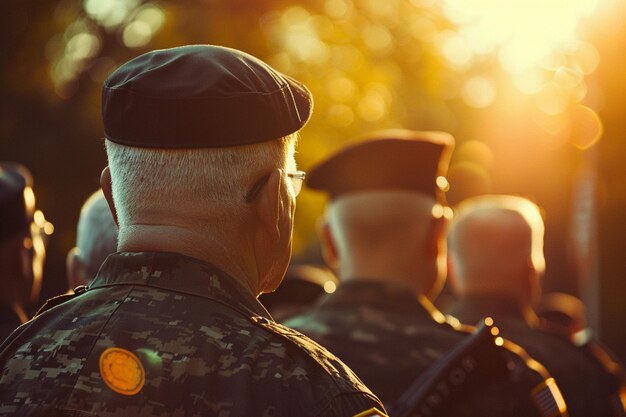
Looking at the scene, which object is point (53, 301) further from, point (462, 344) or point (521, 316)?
→ point (521, 316)

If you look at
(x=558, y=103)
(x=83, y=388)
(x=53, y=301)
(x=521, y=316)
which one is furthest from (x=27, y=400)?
(x=558, y=103)

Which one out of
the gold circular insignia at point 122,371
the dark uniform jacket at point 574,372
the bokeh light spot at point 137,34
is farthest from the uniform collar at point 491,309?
the bokeh light spot at point 137,34

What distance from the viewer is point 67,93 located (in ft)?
43.9

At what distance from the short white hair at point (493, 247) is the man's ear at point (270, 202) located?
8.69 ft

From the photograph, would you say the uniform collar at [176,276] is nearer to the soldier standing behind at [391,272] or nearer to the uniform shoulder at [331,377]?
the uniform shoulder at [331,377]

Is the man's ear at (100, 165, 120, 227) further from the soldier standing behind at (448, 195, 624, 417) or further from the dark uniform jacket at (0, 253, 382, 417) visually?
the soldier standing behind at (448, 195, 624, 417)

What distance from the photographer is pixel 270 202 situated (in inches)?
80.0

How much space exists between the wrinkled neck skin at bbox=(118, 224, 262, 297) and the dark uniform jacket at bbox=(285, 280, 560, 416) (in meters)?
1.21

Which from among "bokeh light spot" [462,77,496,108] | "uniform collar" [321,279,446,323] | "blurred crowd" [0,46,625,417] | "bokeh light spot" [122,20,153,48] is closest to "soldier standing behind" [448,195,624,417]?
"uniform collar" [321,279,446,323]

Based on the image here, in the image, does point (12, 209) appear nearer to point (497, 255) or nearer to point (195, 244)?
point (195, 244)

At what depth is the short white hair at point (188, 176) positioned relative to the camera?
1982 millimetres

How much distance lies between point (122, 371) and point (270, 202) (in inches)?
17.3

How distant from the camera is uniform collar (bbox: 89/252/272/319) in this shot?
6.46 ft

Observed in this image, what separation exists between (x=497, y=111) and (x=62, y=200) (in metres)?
21.9
